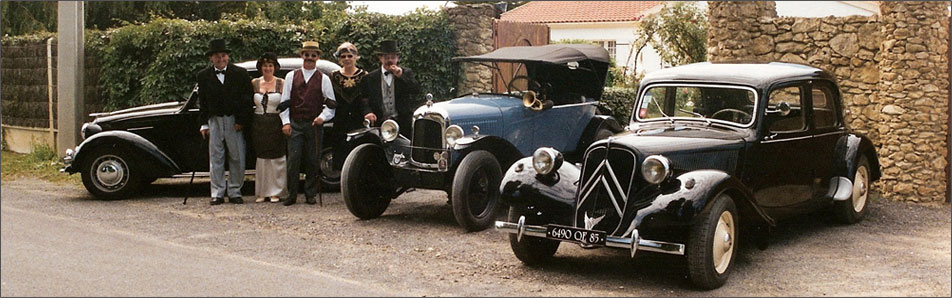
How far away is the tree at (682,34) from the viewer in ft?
58.4

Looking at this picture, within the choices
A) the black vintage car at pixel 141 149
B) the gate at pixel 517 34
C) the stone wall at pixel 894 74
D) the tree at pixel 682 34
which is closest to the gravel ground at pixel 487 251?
the black vintage car at pixel 141 149

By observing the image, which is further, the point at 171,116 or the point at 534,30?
the point at 534,30

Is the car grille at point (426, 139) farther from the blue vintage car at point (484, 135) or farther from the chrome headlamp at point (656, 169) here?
the chrome headlamp at point (656, 169)

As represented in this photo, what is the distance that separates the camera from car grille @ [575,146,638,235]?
568 centimetres

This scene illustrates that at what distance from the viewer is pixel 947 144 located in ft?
29.4

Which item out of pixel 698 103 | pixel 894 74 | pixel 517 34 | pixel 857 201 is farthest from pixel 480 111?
pixel 517 34

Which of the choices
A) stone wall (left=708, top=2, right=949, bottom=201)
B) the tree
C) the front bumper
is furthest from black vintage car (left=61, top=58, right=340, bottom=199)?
the tree

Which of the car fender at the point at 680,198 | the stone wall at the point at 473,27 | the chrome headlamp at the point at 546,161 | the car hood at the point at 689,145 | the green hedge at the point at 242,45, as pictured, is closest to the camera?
the car fender at the point at 680,198

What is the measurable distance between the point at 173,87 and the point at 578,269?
755 cm

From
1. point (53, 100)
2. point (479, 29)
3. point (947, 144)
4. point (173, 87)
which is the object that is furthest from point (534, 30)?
point (53, 100)

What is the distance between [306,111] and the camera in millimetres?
8656

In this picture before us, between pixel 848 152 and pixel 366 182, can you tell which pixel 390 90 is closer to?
pixel 366 182

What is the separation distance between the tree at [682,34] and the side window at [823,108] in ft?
31.5

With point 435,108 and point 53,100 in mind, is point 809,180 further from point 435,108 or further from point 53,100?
point 53,100
